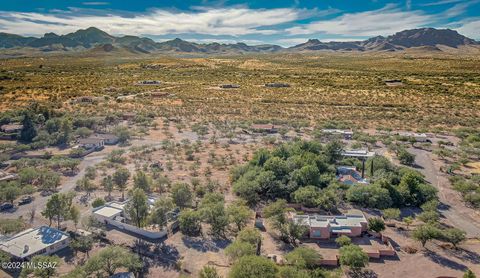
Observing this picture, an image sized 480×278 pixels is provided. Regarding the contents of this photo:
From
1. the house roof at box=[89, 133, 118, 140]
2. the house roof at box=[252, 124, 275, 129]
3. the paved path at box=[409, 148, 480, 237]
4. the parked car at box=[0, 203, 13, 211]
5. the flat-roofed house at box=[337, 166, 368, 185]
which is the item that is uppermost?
the house roof at box=[252, 124, 275, 129]

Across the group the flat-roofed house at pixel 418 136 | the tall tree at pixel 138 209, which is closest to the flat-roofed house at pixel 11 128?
the tall tree at pixel 138 209

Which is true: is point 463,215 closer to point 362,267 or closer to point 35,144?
point 362,267

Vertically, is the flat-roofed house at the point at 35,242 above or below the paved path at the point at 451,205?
above

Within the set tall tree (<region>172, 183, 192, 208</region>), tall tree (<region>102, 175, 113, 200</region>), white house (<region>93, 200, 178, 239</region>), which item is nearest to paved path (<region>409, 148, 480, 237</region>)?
tall tree (<region>172, 183, 192, 208</region>)

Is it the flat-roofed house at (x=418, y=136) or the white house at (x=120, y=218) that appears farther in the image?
the flat-roofed house at (x=418, y=136)

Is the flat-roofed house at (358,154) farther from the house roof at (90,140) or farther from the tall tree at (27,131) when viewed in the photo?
the tall tree at (27,131)

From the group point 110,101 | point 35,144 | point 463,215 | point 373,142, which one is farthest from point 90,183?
point 110,101

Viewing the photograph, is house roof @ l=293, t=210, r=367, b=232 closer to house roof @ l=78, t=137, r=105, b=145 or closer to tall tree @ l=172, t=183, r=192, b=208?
tall tree @ l=172, t=183, r=192, b=208
